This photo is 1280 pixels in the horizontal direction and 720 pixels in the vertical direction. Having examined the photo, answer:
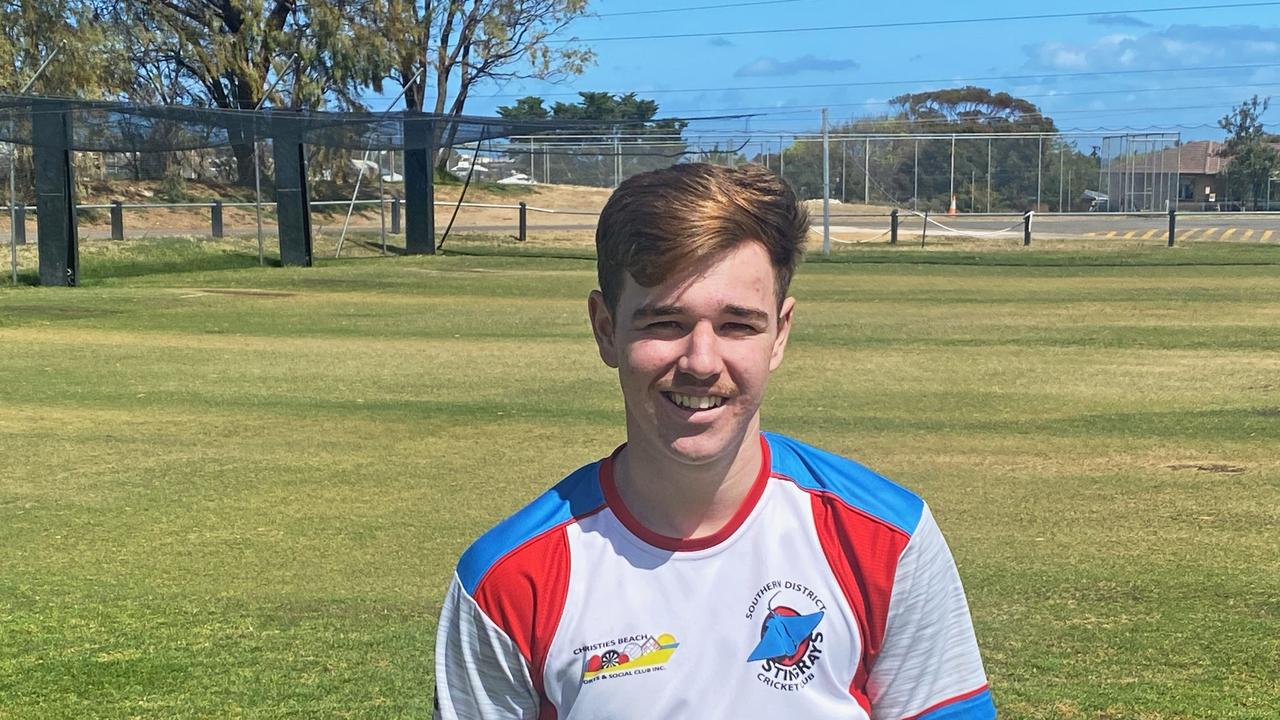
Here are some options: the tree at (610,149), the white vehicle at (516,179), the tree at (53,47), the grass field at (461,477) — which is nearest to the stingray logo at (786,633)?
the grass field at (461,477)

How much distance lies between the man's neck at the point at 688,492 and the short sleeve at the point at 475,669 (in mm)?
284

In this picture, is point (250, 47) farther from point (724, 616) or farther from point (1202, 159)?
point (1202, 159)

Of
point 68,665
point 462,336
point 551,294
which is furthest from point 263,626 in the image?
point 551,294

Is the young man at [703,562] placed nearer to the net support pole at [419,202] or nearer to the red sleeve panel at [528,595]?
the red sleeve panel at [528,595]

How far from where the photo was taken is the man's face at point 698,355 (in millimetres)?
2221

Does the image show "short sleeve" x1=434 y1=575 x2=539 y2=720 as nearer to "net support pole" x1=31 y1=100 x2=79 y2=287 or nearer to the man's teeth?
the man's teeth

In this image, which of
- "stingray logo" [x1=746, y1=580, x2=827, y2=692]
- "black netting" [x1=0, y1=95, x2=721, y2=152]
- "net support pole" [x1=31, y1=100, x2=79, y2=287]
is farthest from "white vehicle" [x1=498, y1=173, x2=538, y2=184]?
"stingray logo" [x1=746, y1=580, x2=827, y2=692]

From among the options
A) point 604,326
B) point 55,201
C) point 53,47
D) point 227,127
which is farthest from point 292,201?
point 604,326

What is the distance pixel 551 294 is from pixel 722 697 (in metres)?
20.4

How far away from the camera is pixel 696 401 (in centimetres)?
224

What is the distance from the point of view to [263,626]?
5.62 m

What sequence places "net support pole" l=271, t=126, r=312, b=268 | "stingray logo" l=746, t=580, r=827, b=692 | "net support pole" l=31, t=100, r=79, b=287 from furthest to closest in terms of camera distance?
"net support pole" l=271, t=126, r=312, b=268 → "net support pole" l=31, t=100, r=79, b=287 → "stingray logo" l=746, t=580, r=827, b=692

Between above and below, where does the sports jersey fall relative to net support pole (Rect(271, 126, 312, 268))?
below

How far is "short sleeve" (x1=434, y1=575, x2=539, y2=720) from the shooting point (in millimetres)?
2203
